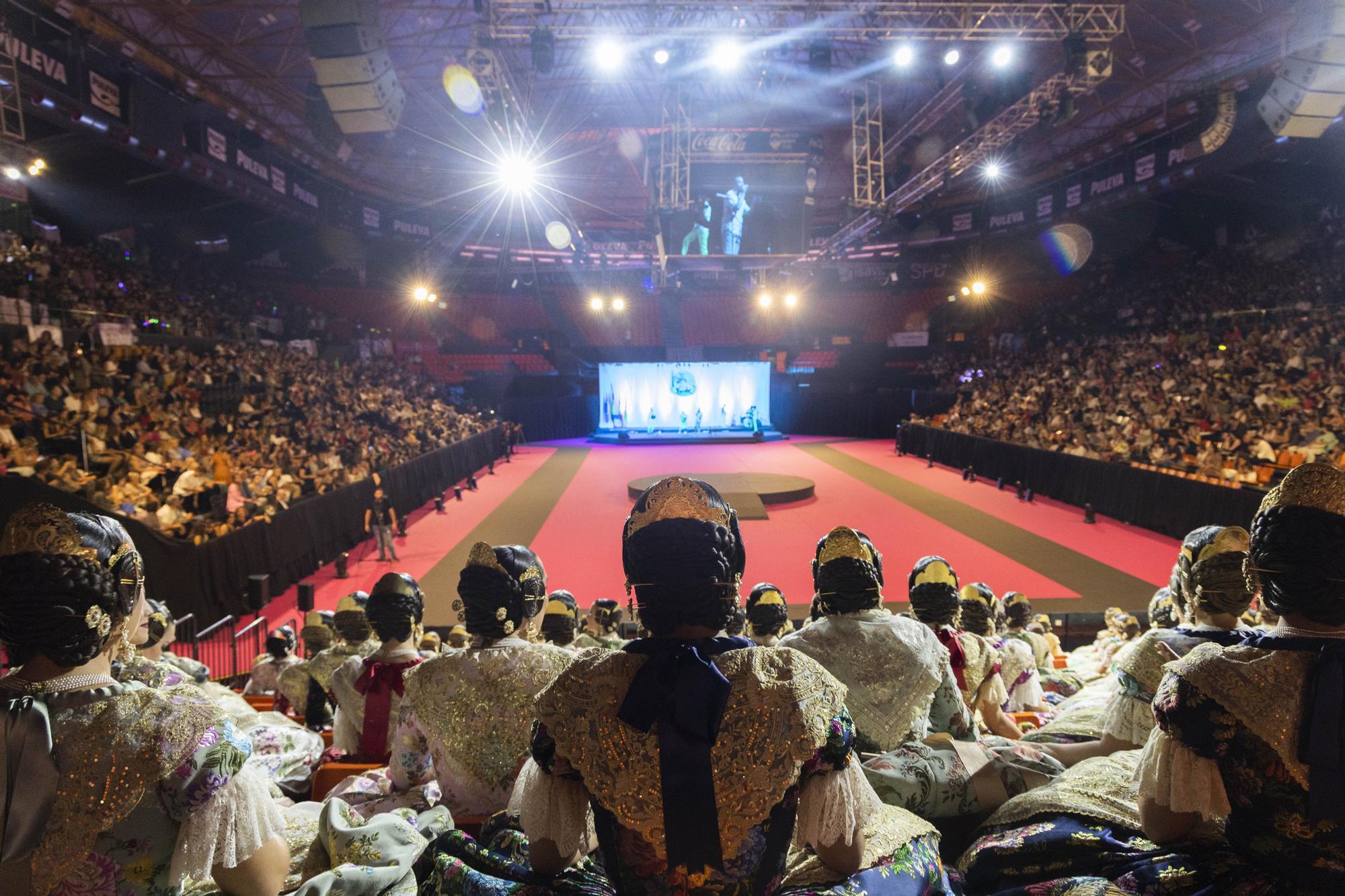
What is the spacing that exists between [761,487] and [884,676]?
11702mm

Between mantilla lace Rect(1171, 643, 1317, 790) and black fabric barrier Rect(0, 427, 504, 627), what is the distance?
6829mm

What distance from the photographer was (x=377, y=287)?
24406 millimetres

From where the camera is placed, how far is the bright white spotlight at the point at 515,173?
13008 millimetres

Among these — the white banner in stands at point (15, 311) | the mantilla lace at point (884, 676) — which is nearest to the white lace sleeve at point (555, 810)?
the mantilla lace at point (884, 676)

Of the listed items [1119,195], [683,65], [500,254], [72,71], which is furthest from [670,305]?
[72,71]

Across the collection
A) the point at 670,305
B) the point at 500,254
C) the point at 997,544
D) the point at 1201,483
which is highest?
the point at 500,254

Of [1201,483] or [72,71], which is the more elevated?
[72,71]

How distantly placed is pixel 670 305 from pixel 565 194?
6.88 m

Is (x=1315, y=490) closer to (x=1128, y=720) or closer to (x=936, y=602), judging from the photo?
(x=1128, y=720)

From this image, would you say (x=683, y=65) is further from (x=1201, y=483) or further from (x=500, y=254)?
(x=500, y=254)

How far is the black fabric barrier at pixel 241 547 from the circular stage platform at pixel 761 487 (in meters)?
4.96

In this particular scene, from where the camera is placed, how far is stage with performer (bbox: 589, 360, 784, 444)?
86.3 feet

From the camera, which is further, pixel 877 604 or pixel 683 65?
pixel 683 65

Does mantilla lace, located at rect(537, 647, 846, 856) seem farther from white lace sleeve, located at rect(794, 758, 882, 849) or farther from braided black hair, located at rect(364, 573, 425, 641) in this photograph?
braided black hair, located at rect(364, 573, 425, 641)
